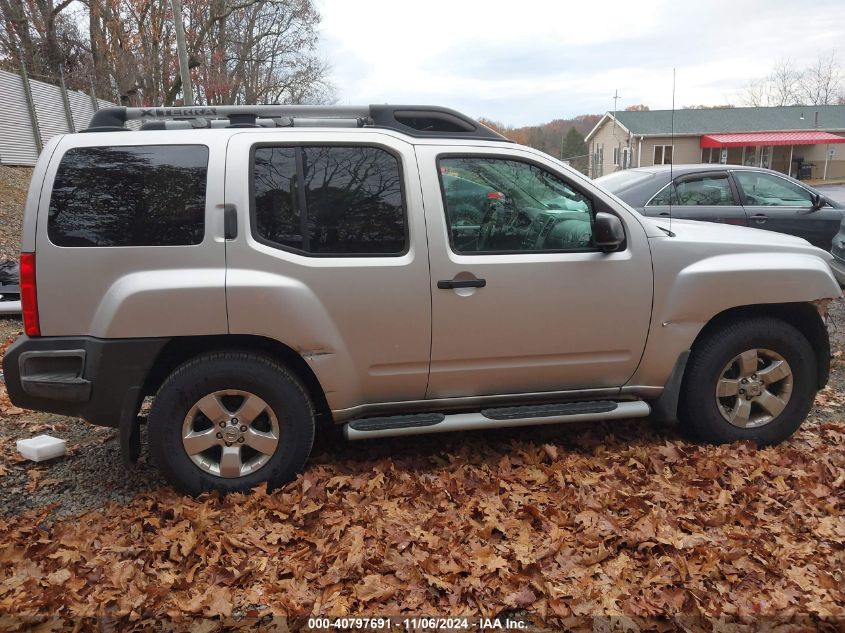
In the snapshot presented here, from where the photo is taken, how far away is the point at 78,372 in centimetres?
325

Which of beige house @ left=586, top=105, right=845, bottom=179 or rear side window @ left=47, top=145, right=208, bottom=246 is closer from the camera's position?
rear side window @ left=47, top=145, right=208, bottom=246

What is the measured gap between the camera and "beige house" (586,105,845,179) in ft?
122

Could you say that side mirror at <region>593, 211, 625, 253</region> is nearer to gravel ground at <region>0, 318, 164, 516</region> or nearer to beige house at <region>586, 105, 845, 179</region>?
gravel ground at <region>0, 318, 164, 516</region>

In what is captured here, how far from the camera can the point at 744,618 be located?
101 inches

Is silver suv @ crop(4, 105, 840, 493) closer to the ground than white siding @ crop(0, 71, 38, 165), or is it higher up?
closer to the ground

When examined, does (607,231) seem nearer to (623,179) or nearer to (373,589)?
(373,589)

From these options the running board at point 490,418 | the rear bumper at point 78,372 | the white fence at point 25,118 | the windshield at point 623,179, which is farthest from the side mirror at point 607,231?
the white fence at point 25,118

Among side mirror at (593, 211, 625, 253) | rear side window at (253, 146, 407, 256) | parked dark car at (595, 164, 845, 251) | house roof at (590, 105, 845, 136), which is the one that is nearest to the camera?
rear side window at (253, 146, 407, 256)

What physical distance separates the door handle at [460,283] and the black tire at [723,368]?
1470 mm

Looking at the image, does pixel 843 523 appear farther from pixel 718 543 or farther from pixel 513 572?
pixel 513 572

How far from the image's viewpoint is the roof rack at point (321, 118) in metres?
3.65

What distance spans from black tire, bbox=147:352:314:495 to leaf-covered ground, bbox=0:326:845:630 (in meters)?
0.11

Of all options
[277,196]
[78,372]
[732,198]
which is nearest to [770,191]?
[732,198]

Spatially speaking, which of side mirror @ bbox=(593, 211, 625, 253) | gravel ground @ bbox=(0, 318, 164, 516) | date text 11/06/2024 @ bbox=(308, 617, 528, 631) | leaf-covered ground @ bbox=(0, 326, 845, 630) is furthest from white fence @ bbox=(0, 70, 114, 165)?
date text 11/06/2024 @ bbox=(308, 617, 528, 631)
